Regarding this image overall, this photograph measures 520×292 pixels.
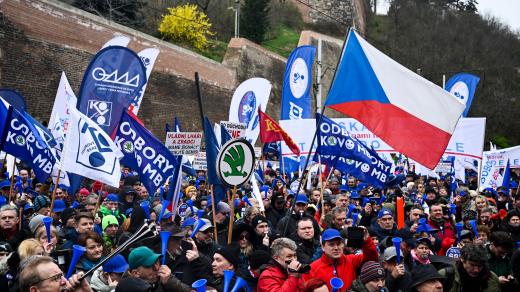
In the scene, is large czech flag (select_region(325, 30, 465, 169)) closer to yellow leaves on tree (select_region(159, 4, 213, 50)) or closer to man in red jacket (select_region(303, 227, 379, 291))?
man in red jacket (select_region(303, 227, 379, 291))

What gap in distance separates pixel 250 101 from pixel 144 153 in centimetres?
653

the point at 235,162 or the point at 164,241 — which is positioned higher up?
the point at 235,162

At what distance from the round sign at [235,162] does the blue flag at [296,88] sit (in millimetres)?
8511

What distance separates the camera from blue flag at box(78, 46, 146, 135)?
29.9ft

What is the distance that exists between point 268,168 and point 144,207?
1146 cm

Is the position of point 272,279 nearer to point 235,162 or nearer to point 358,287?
point 358,287

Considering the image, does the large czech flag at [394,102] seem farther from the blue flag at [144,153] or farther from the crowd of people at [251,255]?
the blue flag at [144,153]

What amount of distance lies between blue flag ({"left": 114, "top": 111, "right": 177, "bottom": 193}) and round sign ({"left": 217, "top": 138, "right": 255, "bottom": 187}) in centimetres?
216

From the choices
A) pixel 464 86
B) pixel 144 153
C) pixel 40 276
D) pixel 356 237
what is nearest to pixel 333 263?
pixel 356 237

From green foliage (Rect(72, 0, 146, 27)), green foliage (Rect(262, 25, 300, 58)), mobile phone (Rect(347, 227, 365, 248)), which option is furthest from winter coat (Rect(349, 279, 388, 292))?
green foliage (Rect(262, 25, 300, 58))

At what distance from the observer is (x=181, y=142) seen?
902cm

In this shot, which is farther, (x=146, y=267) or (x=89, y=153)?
(x=89, y=153)

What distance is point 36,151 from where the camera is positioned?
812cm

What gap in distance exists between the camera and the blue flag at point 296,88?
15070mm
